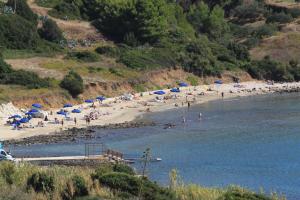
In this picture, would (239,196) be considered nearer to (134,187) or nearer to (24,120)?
(134,187)

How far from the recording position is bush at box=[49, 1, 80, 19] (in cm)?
12750

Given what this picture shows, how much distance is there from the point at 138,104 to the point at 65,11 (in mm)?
40340

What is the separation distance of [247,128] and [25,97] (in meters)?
24.5

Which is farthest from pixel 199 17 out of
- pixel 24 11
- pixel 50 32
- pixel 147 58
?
pixel 24 11

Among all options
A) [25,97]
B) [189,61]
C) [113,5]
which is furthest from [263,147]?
[113,5]

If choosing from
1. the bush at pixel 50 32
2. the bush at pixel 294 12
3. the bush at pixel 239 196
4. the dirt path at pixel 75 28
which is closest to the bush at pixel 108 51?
the bush at pixel 50 32

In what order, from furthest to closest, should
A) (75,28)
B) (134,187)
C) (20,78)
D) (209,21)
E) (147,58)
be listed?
(209,21), (75,28), (147,58), (20,78), (134,187)

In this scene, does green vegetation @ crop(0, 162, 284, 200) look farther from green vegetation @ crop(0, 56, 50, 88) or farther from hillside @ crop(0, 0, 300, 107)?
green vegetation @ crop(0, 56, 50, 88)

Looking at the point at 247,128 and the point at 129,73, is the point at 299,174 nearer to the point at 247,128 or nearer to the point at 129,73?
the point at 247,128

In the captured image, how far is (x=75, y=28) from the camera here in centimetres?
12319

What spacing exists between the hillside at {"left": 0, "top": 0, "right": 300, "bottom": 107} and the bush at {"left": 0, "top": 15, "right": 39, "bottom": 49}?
0.17 metres

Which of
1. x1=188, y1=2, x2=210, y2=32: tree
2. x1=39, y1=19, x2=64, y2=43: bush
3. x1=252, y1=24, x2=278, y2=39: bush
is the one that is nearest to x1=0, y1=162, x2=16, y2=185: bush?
x1=39, y1=19, x2=64, y2=43: bush

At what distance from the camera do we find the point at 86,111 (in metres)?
84.2

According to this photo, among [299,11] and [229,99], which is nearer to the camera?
[229,99]
